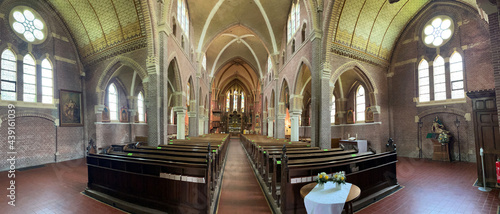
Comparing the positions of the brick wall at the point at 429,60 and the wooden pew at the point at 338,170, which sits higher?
the brick wall at the point at 429,60

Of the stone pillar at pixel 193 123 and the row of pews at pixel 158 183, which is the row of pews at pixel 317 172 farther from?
the stone pillar at pixel 193 123

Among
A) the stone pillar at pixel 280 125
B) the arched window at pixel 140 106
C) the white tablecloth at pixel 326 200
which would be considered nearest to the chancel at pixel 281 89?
the white tablecloth at pixel 326 200

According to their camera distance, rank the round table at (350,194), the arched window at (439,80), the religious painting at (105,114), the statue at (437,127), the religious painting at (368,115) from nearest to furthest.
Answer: the round table at (350,194) → the statue at (437,127) → the arched window at (439,80) → the religious painting at (105,114) → the religious painting at (368,115)

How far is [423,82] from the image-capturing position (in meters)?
13.9

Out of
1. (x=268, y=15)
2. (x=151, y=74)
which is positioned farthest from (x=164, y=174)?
(x=268, y=15)

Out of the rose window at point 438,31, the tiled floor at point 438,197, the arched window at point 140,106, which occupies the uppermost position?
the rose window at point 438,31

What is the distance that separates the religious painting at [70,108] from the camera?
42.9ft

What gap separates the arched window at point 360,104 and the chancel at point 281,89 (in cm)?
13

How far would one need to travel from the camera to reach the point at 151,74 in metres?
11.2

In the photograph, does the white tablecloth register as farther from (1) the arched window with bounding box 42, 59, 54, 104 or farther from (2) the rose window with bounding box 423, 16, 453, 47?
(1) the arched window with bounding box 42, 59, 54, 104

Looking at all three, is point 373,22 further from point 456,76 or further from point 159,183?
point 159,183

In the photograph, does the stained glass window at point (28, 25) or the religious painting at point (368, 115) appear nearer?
the stained glass window at point (28, 25)

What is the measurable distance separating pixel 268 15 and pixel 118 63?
12517 millimetres

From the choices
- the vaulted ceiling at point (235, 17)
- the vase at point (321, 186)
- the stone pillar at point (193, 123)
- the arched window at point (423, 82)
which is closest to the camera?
the vase at point (321, 186)
